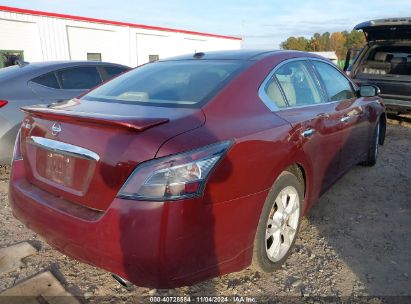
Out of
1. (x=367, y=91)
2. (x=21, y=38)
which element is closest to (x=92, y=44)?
(x=21, y=38)

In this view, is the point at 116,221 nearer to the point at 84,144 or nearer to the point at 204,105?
the point at 84,144

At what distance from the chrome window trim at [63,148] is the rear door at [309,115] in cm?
129

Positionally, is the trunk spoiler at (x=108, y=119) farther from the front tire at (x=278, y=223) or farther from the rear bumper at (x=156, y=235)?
the front tire at (x=278, y=223)

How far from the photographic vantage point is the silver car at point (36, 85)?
4250 millimetres

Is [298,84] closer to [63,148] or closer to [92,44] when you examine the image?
[63,148]

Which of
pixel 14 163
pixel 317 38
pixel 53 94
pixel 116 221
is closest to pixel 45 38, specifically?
pixel 53 94

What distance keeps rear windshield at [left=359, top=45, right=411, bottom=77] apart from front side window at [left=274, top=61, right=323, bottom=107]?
512cm

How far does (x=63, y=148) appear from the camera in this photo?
2.15 metres

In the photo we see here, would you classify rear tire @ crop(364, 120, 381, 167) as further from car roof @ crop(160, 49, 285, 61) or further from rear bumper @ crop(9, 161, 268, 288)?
rear bumper @ crop(9, 161, 268, 288)

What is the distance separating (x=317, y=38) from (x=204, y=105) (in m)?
80.8

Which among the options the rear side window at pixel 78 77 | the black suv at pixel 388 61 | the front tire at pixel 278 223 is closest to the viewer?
the front tire at pixel 278 223

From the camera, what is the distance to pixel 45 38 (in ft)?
57.5

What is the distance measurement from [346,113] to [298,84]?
81 cm

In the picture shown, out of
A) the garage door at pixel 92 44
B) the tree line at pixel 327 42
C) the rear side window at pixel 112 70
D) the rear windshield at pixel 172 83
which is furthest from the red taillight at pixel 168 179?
the tree line at pixel 327 42
